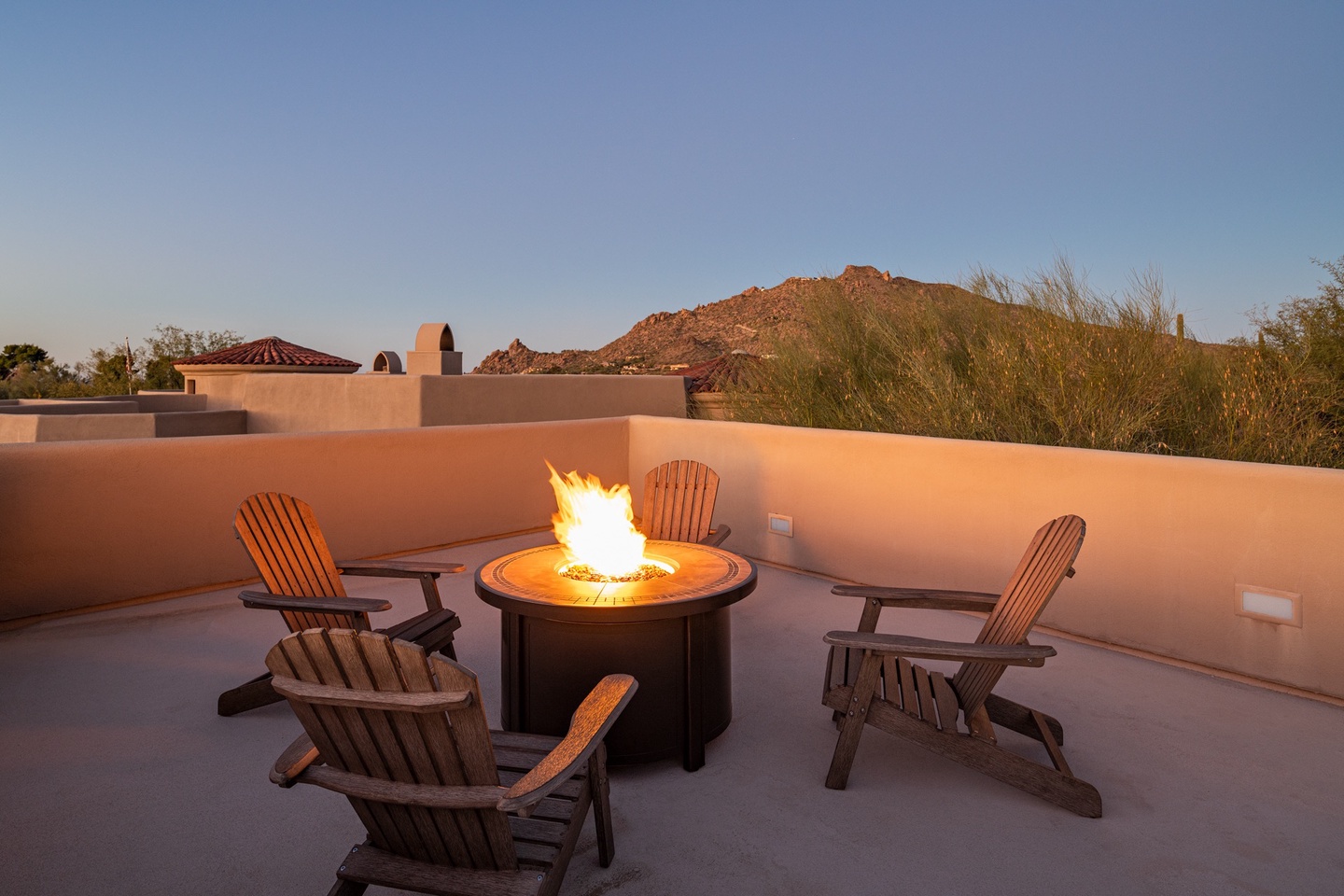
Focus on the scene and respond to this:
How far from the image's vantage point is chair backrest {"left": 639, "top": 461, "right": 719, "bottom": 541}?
15.0 feet

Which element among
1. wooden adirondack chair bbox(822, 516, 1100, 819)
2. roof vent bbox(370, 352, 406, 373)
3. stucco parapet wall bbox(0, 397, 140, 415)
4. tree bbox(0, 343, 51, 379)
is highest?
tree bbox(0, 343, 51, 379)

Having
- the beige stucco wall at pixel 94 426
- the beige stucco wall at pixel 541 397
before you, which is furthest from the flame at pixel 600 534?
the beige stucco wall at pixel 94 426

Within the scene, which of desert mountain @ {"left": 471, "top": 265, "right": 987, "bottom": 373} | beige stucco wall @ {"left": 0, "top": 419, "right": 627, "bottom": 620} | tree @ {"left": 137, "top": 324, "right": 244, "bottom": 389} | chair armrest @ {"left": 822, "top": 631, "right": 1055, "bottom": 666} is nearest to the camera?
chair armrest @ {"left": 822, "top": 631, "right": 1055, "bottom": 666}

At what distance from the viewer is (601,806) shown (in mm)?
2049

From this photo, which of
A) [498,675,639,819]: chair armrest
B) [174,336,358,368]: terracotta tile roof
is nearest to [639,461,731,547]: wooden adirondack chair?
[498,675,639,819]: chair armrest

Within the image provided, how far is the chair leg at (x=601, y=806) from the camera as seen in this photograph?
2018 mm

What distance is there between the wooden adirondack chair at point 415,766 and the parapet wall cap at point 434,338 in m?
11.3

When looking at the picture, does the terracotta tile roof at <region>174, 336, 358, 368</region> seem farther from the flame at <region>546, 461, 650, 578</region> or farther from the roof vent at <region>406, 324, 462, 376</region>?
the flame at <region>546, 461, 650, 578</region>

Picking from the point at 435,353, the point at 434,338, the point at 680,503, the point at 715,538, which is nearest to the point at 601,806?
the point at 715,538

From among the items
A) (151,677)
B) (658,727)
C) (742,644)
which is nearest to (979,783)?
(658,727)

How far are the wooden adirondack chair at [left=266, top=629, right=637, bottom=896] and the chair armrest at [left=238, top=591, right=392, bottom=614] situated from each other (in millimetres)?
1028

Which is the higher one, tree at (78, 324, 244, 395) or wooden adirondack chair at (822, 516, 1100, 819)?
tree at (78, 324, 244, 395)

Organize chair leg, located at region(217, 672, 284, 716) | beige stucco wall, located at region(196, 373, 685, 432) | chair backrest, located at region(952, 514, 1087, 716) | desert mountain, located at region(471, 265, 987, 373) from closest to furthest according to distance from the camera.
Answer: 1. chair backrest, located at region(952, 514, 1087, 716)
2. chair leg, located at region(217, 672, 284, 716)
3. beige stucco wall, located at region(196, 373, 685, 432)
4. desert mountain, located at region(471, 265, 987, 373)

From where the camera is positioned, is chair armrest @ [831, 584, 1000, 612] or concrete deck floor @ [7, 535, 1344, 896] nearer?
concrete deck floor @ [7, 535, 1344, 896]
